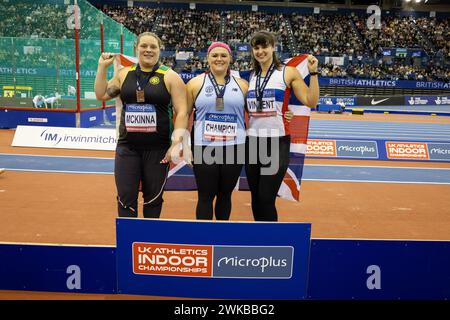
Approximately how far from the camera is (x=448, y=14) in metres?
39.3

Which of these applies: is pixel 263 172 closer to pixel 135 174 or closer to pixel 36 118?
pixel 135 174

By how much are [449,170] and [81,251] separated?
27.2 feet

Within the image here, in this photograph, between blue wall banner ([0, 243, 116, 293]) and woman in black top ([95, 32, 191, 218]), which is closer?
blue wall banner ([0, 243, 116, 293])

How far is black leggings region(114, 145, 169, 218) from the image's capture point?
3295mm

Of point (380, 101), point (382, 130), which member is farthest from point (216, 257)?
point (380, 101)

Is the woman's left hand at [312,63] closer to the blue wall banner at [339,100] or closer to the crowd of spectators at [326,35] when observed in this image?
the blue wall banner at [339,100]

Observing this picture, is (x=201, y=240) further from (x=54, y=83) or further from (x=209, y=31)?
(x=209, y=31)

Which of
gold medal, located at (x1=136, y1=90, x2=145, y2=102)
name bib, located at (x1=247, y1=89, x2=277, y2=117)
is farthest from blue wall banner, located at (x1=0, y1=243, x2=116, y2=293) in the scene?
name bib, located at (x1=247, y1=89, x2=277, y2=117)

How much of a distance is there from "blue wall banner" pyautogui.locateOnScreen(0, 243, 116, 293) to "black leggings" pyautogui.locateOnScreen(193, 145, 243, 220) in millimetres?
873

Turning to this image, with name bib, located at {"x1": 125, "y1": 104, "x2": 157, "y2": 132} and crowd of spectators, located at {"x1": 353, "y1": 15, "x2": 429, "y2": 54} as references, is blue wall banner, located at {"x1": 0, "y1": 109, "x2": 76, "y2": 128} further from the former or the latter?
crowd of spectators, located at {"x1": 353, "y1": 15, "x2": 429, "y2": 54}

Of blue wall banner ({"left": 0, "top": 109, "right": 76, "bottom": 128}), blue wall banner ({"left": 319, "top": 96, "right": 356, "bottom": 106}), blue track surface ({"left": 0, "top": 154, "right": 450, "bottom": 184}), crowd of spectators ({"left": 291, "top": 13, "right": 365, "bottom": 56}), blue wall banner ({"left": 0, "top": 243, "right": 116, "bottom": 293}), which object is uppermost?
crowd of spectators ({"left": 291, "top": 13, "right": 365, "bottom": 56})

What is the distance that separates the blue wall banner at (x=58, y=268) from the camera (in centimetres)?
294

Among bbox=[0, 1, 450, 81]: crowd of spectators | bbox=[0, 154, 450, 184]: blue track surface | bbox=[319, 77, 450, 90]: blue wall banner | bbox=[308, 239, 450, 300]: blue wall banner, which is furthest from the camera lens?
bbox=[0, 1, 450, 81]: crowd of spectators
